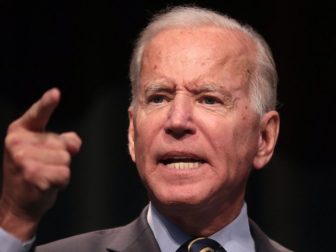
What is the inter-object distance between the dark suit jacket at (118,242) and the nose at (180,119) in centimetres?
27

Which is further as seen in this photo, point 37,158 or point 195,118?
point 195,118

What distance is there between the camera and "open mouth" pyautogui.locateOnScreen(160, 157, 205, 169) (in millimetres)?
2164

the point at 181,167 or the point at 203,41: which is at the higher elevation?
the point at 203,41

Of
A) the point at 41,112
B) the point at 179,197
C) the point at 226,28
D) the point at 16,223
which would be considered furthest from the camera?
the point at 226,28

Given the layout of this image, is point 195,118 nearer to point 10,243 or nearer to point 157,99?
point 157,99

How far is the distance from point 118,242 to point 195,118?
38 centimetres

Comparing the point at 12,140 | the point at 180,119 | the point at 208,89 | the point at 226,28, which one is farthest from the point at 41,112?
the point at 226,28

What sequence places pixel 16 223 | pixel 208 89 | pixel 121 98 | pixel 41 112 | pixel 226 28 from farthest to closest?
pixel 121 98 < pixel 226 28 < pixel 208 89 < pixel 16 223 < pixel 41 112

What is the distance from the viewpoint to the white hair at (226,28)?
237 centimetres

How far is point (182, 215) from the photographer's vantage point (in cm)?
223

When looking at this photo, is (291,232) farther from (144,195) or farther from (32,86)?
(32,86)

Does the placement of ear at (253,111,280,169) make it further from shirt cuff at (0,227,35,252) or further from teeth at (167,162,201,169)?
shirt cuff at (0,227,35,252)

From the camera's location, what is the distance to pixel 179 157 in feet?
7.11

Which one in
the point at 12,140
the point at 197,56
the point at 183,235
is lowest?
the point at 183,235
